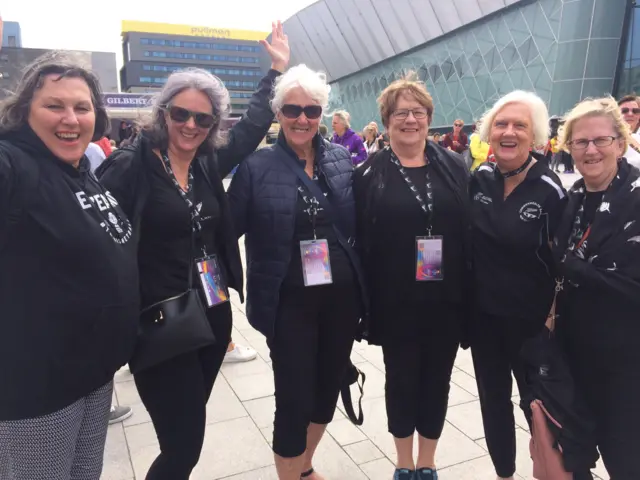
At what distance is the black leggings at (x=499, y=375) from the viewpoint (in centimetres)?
242

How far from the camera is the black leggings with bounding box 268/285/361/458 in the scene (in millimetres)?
2352

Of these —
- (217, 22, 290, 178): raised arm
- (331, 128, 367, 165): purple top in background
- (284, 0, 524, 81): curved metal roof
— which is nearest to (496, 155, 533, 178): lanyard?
(217, 22, 290, 178): raised arm

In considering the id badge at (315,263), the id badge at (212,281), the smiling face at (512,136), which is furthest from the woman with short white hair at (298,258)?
the smiling face at (512,136)

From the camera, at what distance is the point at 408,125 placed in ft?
8.26

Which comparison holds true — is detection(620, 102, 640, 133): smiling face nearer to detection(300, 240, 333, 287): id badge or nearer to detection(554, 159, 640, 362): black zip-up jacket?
detection(554, 159, 640, 362): black zip-up jacket

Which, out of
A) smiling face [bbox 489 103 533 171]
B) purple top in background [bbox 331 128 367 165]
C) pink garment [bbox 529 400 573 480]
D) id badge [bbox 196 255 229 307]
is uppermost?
purple top in background [bbox 331 128 367 165]

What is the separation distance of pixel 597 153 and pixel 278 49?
71.8 inches

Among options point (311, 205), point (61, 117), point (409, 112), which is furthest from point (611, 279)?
point (61, 117)

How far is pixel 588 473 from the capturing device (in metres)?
2.15

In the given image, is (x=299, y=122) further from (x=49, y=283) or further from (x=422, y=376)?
(x=422, y=376)

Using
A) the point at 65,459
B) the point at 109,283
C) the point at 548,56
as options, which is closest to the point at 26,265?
the point at 109,283

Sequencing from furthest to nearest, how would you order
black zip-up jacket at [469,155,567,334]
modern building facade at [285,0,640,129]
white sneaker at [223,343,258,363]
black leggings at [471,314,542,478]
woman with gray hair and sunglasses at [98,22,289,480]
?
modern building facade at [285,0,640,129], white sneaker at [223,343,258,363], black leggings at [471,314,542,478], black zip-up jacket at [469,155,567,334], woman with gray hair and sunglasses at [98,22,289,480]

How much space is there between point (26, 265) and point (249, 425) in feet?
7.29

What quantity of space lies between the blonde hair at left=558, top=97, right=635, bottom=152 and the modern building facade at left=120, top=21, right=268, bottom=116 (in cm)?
9780
